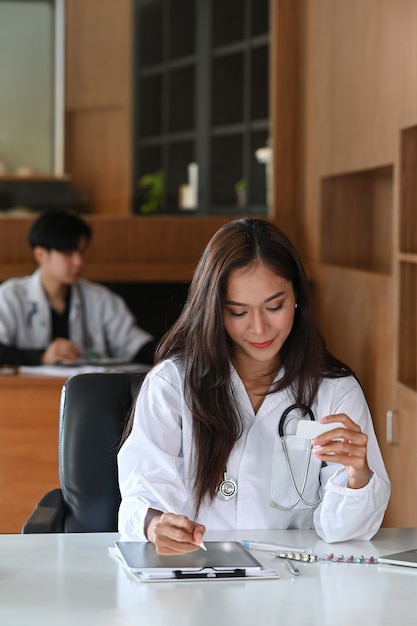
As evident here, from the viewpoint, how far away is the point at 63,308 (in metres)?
4.64

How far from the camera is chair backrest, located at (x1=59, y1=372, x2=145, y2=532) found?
2520mm

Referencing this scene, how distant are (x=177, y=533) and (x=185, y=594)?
0.14 metres

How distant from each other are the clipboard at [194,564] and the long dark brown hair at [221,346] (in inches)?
11.4

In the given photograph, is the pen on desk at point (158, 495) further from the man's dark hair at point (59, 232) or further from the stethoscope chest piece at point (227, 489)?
the man's dark hair at point (59, 232)

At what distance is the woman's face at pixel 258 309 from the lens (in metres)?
2.19

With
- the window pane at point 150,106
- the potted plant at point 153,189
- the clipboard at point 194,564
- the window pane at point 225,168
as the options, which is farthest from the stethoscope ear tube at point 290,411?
the window pane at point 150,106

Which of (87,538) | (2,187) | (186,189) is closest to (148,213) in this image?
(186,189)

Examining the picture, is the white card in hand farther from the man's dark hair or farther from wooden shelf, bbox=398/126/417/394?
the man's dark hair

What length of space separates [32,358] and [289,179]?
5.48 ft

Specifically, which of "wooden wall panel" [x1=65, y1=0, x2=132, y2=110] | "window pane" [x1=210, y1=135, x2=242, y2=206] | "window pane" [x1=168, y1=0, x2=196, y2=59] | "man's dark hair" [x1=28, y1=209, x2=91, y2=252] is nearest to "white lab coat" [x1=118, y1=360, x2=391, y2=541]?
"man's dark hair" [x1=28, y1=209, x2=91, y2=252]

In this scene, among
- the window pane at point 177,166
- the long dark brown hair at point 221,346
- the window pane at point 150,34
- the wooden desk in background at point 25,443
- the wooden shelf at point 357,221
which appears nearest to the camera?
the long dark brown hair at point 221,346

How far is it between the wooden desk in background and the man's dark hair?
2.15 ft

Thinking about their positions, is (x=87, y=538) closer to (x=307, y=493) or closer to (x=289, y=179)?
(x=307, y=493)

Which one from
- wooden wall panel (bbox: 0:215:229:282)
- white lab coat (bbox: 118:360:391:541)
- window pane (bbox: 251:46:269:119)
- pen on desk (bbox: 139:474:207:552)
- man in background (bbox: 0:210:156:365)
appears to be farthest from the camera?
window pane (bbox: 251:46:269:119)
